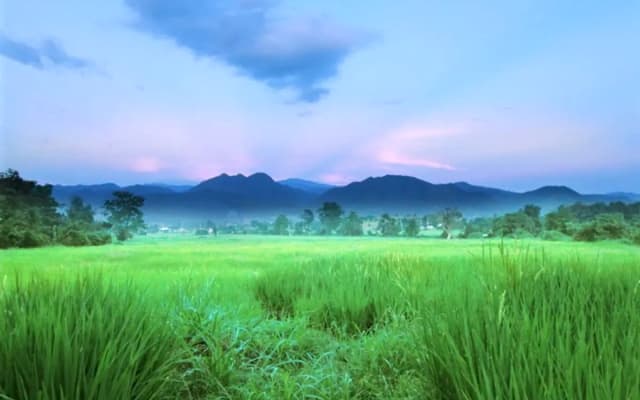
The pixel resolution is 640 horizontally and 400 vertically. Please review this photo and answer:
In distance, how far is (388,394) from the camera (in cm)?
126

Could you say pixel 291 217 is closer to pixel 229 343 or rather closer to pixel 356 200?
pixel 356 200

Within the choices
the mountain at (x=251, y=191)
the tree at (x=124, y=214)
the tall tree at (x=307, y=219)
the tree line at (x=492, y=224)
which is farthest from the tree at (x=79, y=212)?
the tall tree at (x=307, y=219)

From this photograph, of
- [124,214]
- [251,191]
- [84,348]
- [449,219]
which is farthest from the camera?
[449,219]

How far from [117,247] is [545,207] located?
3031 mm

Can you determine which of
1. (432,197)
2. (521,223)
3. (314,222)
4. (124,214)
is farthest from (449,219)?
(124,214)

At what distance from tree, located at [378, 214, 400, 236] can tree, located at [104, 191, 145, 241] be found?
5.55 ft

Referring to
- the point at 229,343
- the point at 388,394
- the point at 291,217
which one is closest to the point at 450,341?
the point at 388,394

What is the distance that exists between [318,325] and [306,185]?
5.10 feet

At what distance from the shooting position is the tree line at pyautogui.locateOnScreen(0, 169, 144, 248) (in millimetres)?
2633

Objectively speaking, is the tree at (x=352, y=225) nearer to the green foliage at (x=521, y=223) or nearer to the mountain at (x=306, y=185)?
the mountain at (x=306, y=185)

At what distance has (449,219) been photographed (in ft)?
11.2

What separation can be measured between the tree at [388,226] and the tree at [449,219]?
0.36 metres

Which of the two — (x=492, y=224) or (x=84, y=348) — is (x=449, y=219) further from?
(x=84, y=348)

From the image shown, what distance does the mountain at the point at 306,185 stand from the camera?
130 inches
